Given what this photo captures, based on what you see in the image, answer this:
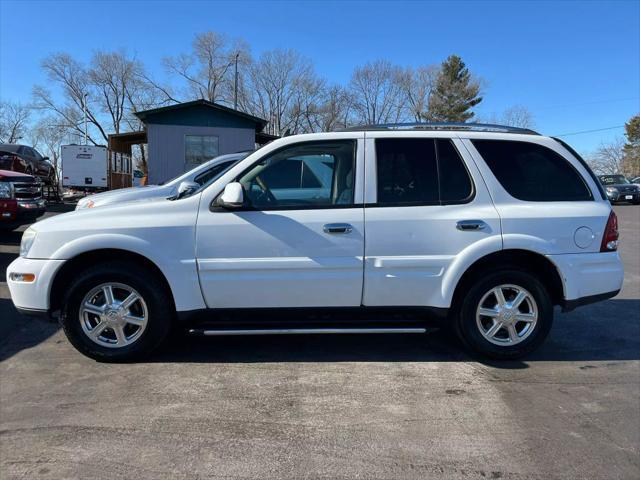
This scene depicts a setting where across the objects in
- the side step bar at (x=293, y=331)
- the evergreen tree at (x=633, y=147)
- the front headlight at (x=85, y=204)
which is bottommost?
the side step bar at (x=293, y=331)

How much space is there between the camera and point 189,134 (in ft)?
55.5

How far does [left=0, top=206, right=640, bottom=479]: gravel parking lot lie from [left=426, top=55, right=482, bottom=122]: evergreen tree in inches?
2001

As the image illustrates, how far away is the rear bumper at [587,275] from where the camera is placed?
4027 mm

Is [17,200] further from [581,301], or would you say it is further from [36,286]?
[581,301]

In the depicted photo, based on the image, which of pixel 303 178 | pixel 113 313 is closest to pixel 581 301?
pixel 303 178

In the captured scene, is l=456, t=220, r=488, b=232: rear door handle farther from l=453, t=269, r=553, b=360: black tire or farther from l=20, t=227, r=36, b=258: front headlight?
l=20, t=227, r=36, b=258: front headlight

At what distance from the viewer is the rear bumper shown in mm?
4027

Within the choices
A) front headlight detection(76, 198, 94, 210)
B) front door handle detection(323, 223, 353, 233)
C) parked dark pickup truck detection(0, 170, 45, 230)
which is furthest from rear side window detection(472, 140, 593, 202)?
parked dark pickup truck detection(0, 170, 45, 230)

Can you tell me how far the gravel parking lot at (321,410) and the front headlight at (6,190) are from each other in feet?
18.6

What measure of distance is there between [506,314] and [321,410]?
1.80 metres

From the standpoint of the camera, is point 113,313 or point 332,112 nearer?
point 113,313

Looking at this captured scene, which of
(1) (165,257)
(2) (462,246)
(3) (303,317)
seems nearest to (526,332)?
(2) (462,246)

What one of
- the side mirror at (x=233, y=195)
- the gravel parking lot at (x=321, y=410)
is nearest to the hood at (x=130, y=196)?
the gravel parking lot at (x=321, y=410)

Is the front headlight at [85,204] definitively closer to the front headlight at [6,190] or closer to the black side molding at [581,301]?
the front headlight at [6,190]
